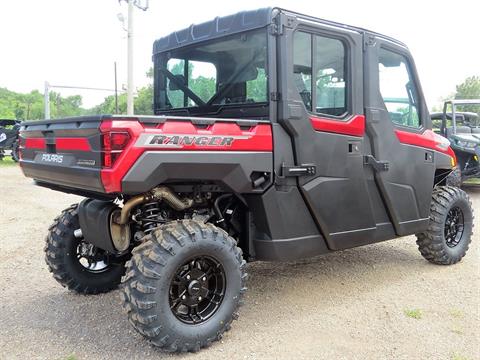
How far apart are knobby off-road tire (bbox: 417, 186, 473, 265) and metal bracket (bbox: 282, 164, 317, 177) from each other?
200 centimetres

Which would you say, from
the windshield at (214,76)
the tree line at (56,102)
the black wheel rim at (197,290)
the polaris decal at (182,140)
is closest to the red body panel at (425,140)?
the windshield at (214,76)

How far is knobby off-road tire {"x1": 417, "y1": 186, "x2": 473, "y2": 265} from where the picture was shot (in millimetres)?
5281

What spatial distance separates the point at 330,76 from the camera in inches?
164

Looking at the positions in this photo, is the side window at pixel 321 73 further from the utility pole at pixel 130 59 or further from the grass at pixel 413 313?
the utility pole at pixel 130 59

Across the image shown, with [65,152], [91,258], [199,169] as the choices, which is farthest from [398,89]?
[91,258]

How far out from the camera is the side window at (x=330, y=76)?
404 cm

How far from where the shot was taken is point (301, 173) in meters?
3.88

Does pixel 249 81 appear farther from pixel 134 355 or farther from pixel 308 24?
pixel 134 355

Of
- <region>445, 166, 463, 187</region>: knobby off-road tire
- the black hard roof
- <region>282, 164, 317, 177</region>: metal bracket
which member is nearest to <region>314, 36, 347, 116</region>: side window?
the black hard roof

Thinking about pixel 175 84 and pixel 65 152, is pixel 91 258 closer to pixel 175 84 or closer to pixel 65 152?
pixel 65 152

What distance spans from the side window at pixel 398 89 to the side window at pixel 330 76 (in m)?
0.50

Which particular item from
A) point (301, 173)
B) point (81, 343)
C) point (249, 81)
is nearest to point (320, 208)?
point (301, 173)

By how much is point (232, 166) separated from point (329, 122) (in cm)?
100

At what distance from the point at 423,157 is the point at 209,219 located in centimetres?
237
